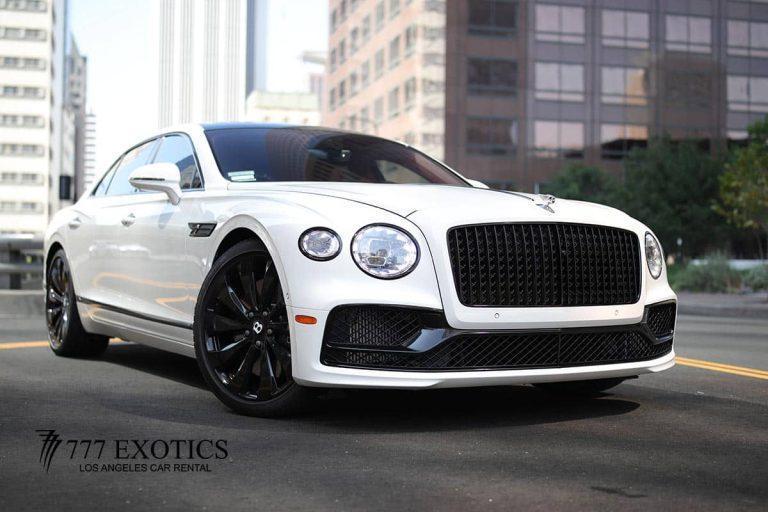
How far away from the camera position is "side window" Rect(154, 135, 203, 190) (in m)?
5.88

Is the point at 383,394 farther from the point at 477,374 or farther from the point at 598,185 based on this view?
the point at 598,185

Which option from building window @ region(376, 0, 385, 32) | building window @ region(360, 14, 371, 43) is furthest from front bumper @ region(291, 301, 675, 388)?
building window @ region(360, 14, 371, 43)

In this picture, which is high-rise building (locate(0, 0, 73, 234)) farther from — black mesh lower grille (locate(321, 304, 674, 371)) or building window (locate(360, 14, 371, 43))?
black mesh lower grille (locate(321, 304, 674, 371))

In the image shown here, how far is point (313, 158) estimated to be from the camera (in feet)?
19.3

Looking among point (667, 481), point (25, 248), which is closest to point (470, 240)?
point (667, 481)

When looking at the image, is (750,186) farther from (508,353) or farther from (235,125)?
(508,353)

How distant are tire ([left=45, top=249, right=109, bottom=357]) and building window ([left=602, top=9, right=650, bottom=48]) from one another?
2488 inches

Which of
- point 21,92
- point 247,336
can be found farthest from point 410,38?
point 21,92

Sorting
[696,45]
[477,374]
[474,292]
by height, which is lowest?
[477,374]

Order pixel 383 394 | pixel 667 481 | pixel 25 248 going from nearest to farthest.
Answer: pixel 667 481 → pixel 383 394 → pixel 25 248

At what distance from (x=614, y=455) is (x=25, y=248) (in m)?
9.69

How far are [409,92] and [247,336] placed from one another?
209 feet

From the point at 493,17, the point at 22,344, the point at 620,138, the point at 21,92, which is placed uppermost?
the point at 21,92

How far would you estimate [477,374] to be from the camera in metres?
4.46
